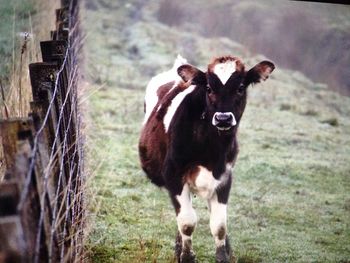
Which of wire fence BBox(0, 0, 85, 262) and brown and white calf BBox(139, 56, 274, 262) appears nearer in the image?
wire fence BBox(0, 0, 85, 262)

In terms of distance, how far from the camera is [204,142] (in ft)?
9.48

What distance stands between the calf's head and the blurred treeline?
175 cm

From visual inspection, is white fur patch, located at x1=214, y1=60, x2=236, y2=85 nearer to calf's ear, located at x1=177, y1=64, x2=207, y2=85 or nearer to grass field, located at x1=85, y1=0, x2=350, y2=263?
calf's ear, located at x1=177, y1=64, x2=207, y2=85

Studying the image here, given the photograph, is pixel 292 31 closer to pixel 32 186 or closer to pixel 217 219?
pixel 217 219

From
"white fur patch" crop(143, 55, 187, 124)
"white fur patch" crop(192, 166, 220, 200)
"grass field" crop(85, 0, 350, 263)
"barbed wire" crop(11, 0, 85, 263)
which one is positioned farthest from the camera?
"white fur patch" crop(143, 55, 187, 124)

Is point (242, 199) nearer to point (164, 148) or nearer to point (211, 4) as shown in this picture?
point (164, 148)

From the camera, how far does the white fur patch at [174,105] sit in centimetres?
302

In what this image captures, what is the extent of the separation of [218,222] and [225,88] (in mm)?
617

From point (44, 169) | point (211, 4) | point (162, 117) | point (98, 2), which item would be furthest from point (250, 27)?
point (44, 169)

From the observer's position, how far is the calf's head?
272 cm

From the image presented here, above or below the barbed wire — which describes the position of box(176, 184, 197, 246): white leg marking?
below

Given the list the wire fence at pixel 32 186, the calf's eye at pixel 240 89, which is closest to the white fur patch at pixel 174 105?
the calf's eye at pixel 240 89

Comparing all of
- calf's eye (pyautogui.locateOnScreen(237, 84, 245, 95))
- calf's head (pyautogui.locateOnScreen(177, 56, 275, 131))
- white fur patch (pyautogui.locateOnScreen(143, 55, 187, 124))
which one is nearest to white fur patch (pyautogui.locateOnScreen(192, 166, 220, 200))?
calf's head (pyautogui.locateOnScreen(177, 56, 275, 131))

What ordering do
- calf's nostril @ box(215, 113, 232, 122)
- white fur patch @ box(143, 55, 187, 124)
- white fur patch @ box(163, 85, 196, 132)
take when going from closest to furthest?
calf's nostril @ box(215, 113, 232, 122) → white fur patch @ box(163, 85, 196, 132) → white fur patch @ box(143, 55, 187, 124)
